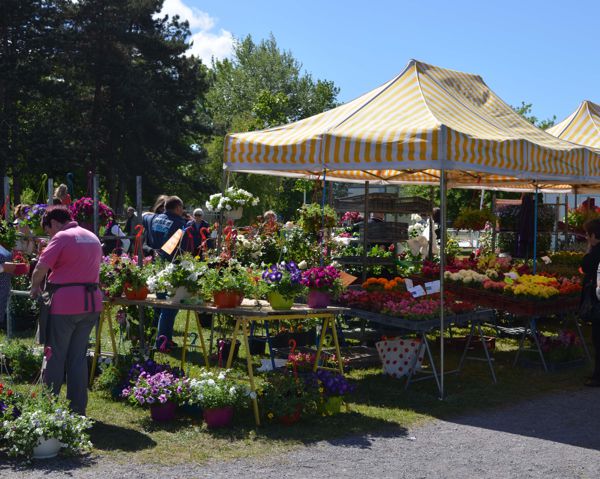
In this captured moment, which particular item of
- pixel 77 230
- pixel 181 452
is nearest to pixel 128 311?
pixel 77 230

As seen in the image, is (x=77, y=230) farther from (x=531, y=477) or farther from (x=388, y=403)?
(x=531, y=477)

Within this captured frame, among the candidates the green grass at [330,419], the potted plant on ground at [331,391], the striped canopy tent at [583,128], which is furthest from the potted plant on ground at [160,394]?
the striped canopy tent at [583,128]

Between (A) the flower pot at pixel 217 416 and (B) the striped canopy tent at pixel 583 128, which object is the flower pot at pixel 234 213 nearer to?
(A) the flower pot at pixel 217 416

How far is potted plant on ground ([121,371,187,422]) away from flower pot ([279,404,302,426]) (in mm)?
824

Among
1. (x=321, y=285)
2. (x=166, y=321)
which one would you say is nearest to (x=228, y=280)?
(x=321, y=285)

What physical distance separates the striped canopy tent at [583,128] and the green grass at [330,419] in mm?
5726

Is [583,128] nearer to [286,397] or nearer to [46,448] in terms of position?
[286,397]

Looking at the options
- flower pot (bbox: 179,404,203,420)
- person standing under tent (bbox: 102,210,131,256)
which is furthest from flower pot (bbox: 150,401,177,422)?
person standing under tent (bbox: 102,210,131,256)

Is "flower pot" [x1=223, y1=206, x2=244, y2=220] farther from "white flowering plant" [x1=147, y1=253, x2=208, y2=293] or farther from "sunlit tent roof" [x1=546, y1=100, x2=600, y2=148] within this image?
"sunlit tent roof" [x1=546, y1=100, x2=600, y2=148]

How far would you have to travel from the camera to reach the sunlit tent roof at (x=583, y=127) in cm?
1310

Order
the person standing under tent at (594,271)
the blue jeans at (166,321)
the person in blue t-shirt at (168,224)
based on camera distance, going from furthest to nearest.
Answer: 1. the person in blue t-shirt at (168,224)
2. the blue jeans at (166,321)
3. the person standing under tent at (594,271)

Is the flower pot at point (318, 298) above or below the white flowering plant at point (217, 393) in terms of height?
above

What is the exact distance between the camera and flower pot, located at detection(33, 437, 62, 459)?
523 cm

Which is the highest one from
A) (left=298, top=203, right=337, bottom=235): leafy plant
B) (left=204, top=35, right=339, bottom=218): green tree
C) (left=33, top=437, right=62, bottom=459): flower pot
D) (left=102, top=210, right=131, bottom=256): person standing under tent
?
(left=204, top=35, right=339, bottom=218): green tree
